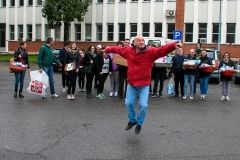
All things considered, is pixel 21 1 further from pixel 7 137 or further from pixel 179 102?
pixel 7 137

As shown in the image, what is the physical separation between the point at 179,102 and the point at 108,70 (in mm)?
2773

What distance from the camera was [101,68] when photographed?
14.6 metres

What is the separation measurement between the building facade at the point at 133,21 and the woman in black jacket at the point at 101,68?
65.2 feet

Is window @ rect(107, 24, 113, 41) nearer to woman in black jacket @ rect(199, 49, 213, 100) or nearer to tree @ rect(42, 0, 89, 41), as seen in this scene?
tree @ rect(42, 0, 89, 41)

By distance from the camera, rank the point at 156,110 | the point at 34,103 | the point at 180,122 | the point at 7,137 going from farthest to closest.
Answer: the point at 34,103, the point at 156,110, the point at 180,122, the point at 7,137

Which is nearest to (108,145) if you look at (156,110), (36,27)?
(156,110)

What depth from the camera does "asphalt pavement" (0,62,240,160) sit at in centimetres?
717

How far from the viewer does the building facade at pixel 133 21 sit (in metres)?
37.5

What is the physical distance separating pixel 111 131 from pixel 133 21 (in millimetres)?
33836

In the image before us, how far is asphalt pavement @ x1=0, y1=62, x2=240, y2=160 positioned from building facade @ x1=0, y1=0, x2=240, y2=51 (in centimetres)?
2235

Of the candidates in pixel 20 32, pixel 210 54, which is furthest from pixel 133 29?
pixel 210 54

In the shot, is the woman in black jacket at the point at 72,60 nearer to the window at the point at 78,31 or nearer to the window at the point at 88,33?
the window at the point at 88,33

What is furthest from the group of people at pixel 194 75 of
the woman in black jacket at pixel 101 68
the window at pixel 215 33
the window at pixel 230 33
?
the window at pixel 215 33

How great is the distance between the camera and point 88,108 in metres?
12.2
